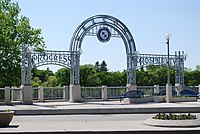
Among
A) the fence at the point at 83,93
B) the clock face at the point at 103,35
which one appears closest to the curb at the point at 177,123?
the fence at the point at 83,93

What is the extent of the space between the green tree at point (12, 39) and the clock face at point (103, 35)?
984 centimetres

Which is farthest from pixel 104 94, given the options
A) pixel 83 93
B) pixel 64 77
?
pixel 64 77

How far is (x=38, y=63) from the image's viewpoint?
37.6 meters

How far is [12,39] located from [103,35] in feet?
39.0

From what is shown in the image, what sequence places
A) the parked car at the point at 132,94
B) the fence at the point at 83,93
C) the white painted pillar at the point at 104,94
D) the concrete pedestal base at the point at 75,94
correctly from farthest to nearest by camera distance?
the white painted pillar at the point at 104,94, the fence at the point at 83,93, the concrete pedestal base at the point at 75,94, the parked car at the point at 132,94

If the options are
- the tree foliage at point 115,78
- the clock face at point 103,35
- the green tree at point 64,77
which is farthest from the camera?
the green tree at point 64,77

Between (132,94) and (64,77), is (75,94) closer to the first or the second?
(132,94)

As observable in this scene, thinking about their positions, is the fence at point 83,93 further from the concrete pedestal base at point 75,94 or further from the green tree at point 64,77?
the green tree at point 64,77

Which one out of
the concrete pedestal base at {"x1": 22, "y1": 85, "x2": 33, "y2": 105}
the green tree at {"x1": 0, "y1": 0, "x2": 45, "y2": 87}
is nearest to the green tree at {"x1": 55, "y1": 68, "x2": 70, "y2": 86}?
the green tree at {"x1": 0, "y1": 0, "x2": 45, "y2": 87}

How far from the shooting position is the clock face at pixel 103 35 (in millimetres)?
40656

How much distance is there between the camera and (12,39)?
46.5 m

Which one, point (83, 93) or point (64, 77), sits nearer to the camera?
point (83, 93)

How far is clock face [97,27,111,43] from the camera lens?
4066 cm

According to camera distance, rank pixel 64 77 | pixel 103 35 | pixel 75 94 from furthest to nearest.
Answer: pixel 64 77, pixel 103 35, pixel 75 94
